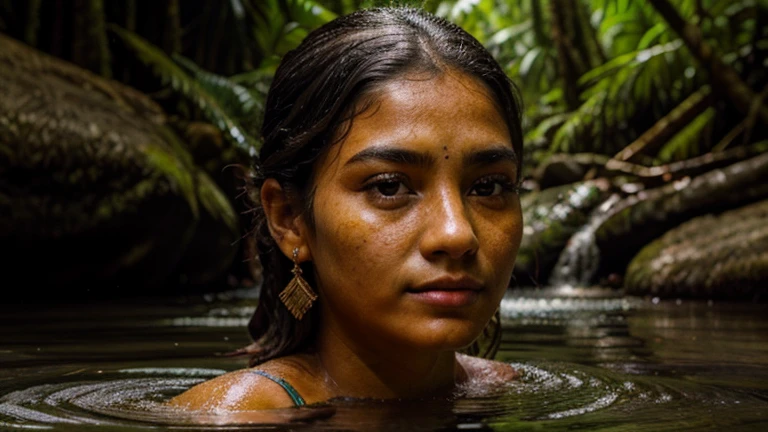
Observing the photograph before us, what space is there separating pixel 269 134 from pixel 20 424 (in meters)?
1.13

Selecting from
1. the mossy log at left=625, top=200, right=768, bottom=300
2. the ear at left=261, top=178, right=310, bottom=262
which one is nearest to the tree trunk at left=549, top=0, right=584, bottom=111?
the mossy log at left=625, top=200, right=768, bottom=300

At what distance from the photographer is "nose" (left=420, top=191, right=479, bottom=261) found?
2.41 meters

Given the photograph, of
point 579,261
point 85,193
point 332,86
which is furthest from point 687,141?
point 332,86

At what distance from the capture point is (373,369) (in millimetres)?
2852

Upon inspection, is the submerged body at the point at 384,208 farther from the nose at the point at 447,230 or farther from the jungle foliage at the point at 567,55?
the jungle foliage at the point at 567,55

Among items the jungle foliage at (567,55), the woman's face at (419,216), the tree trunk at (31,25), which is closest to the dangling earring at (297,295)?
the woman's face at (419,216)

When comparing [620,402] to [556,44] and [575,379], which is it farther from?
[556,44]

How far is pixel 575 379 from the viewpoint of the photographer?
138 inches

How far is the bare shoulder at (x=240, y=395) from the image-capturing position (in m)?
2.63

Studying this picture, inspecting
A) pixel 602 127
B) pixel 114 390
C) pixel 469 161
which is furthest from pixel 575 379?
pixel 602 127

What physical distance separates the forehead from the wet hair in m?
0.04

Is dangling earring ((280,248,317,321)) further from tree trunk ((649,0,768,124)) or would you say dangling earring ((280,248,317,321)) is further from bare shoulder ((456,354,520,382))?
tree trunk ((649,0,768,124))

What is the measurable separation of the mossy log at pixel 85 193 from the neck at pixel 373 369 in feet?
21.7

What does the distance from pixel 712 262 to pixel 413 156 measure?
781 centimetres
